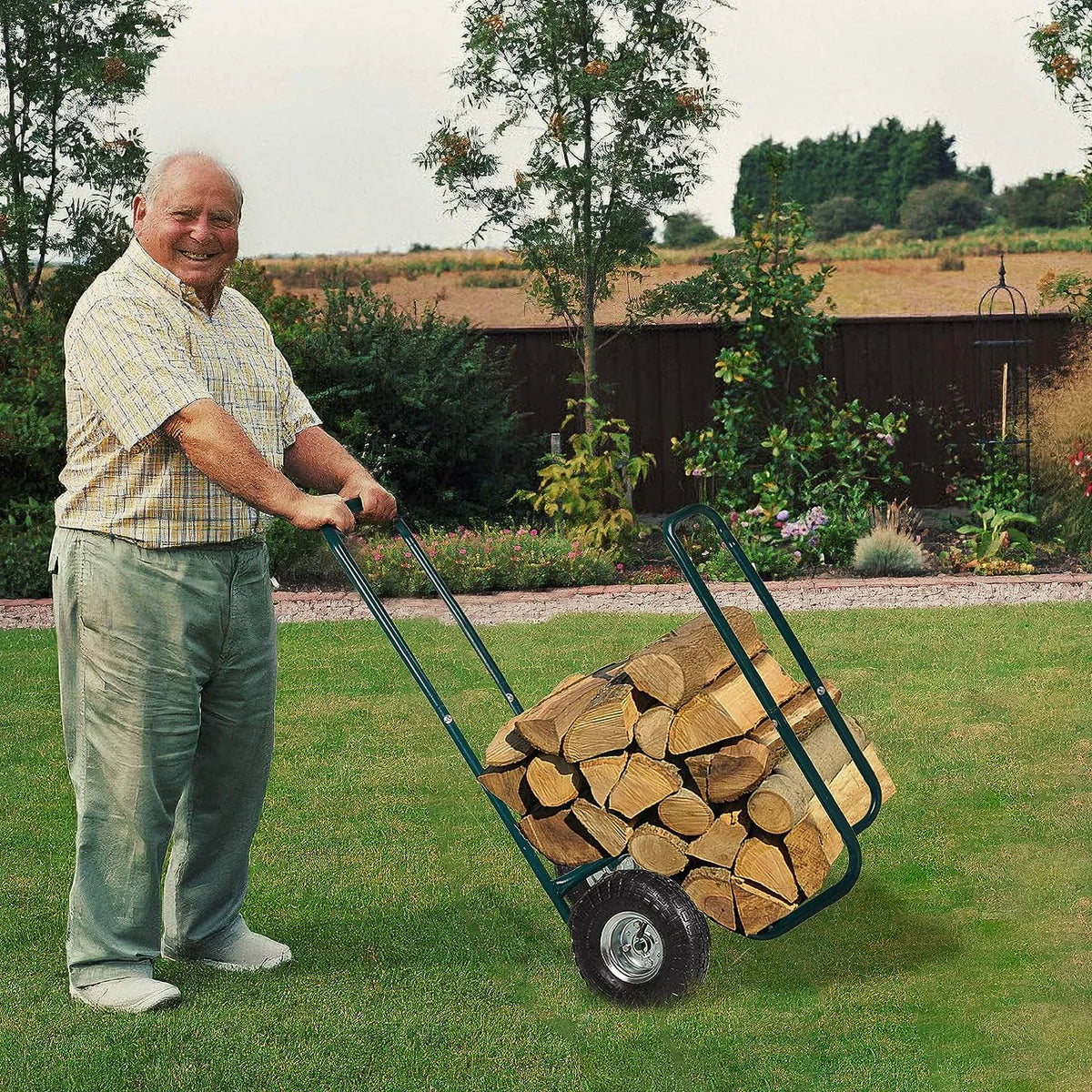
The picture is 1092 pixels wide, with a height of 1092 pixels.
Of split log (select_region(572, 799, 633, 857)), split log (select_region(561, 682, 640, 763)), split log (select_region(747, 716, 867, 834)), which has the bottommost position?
split log (select_region(572, 799, 633, 857))

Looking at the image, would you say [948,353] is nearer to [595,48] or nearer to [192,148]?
[595,48]

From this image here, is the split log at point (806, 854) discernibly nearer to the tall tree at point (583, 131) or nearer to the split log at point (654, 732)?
the split log at point (654, 732)

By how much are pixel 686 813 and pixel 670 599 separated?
556 centimetres

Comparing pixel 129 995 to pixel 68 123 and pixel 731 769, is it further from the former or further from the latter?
pixel 68 123

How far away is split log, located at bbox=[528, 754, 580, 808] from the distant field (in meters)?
25.0

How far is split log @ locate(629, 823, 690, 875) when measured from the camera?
11.2ft

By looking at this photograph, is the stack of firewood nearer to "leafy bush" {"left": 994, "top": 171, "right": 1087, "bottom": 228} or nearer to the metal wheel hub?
the metal wheel hub

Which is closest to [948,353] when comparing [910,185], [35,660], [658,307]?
[658,307]

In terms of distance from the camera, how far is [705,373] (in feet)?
44.1

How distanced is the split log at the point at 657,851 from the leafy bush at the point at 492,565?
6101mm

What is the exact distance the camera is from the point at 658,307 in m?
11.6

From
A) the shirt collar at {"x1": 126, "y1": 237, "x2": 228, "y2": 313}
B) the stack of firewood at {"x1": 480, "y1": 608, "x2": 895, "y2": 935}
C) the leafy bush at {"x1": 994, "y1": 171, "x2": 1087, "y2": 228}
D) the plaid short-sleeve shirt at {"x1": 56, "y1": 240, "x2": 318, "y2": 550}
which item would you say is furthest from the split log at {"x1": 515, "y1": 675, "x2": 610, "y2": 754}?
the leafy bush at {"x1": 994, "y1": 171, "x2": 1087, "y2": 228}

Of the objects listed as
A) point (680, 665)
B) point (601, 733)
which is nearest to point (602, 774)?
point (601, 733)

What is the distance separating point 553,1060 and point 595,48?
9298 millimetres
